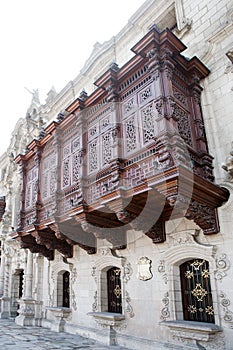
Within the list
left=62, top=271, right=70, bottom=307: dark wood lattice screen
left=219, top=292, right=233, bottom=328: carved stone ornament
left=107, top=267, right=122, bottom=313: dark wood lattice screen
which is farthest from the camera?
left=62, top=271, right=70, bottom=307: dark wood lattice screen

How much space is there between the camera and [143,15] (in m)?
10.0

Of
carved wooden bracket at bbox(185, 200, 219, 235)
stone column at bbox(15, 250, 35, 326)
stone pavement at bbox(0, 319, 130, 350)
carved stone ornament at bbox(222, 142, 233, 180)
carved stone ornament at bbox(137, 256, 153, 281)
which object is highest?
carved stone ornament at bbox(222, 142, 233, 180)

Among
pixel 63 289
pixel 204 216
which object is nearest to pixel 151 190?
pixel 204 216

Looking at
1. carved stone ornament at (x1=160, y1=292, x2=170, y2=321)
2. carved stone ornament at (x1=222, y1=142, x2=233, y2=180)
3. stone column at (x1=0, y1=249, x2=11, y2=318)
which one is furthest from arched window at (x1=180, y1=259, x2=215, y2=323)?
stone column at (x1=0, y1=249, x2=11, y2=318)

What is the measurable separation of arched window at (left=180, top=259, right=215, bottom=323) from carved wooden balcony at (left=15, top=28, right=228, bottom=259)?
87 centimetres

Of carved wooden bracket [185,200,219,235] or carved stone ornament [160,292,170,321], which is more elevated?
carved wooden bracket [185,200,219,235]

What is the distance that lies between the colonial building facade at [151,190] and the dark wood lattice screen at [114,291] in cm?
3

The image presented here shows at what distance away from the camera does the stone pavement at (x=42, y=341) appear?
→ 24.7 feet

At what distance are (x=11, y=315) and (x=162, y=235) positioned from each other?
10.5 metres

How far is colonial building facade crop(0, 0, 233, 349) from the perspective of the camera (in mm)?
6000

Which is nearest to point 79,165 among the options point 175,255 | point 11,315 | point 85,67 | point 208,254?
point 175,255

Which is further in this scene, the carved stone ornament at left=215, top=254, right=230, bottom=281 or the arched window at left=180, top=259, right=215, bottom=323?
the arched window at left=180, top=259, right=215, bottom=323

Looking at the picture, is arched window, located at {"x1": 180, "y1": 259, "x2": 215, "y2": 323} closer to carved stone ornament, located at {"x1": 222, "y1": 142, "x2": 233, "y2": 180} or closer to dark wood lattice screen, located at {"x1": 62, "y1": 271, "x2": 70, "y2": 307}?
carved stone ornament, located at {"x1": 222, "y1": 142, "x2": 233, "y2": 180}

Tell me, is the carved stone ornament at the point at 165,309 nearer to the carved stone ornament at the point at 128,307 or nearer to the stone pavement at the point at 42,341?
the carved stone ornament at the point at 128,307
